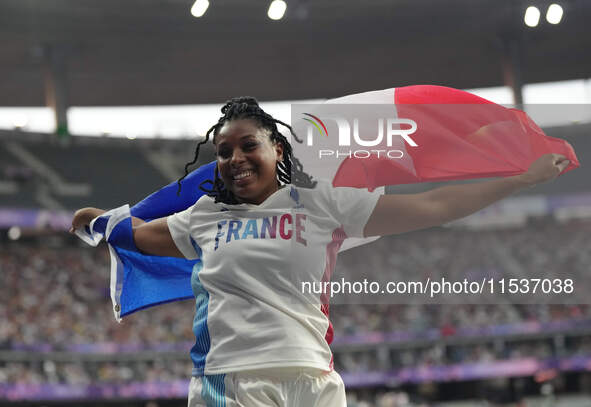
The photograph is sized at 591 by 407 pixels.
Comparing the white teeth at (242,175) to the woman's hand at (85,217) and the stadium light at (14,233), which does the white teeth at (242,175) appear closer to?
the woman's hand at (85,217)

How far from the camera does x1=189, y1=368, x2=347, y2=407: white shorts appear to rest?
6.51 ft

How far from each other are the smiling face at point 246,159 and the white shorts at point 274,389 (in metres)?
0.51

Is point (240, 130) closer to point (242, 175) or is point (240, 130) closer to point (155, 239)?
point (242, 175)

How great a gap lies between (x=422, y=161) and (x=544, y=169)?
0.41 metres

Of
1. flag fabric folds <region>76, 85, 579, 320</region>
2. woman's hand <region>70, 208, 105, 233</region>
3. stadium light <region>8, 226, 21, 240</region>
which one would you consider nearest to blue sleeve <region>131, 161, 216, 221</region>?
flag fabric folds <region>76, 85, 579, 320</region>

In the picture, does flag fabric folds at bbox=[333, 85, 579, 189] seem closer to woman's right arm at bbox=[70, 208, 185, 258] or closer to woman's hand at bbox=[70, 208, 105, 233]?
woman's right arm at bbox=[70, 208, 185, 258]

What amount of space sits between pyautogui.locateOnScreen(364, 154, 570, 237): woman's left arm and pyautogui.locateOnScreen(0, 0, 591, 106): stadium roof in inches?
482

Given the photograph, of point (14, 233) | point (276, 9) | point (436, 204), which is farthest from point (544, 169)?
point (14, 233)

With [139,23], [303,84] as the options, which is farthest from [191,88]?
[139,23]

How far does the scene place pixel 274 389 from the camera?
6.51ft

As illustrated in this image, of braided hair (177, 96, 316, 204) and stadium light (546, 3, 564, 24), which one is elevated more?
stadium light (546, 3, 564, 24)

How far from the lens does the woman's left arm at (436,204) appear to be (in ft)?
6.95

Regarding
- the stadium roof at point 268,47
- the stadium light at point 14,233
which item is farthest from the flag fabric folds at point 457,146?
the stadium light at point 14,233

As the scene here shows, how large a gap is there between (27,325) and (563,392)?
45.1ft
